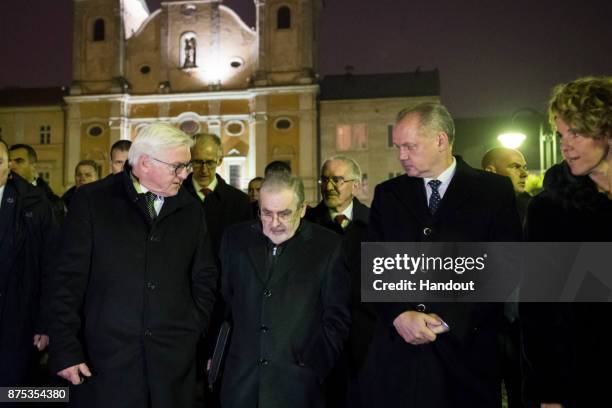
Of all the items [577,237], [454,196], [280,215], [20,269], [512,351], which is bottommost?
[512,351]

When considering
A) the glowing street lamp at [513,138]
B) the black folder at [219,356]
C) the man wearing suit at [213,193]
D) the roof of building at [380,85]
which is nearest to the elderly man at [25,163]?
the man wearing suit at [213,193]

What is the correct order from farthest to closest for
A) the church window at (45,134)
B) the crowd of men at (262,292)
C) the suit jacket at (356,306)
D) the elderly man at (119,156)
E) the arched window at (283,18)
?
the church window at (45,134) < the arched window at (283,18) < the elderly man at (119,156) < the suit jacket at (356,306) < the crowd of men at (262,292)

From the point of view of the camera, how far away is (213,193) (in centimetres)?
562

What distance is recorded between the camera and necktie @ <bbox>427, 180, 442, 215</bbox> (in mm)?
3511

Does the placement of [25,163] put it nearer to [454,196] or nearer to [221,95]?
[454,196]

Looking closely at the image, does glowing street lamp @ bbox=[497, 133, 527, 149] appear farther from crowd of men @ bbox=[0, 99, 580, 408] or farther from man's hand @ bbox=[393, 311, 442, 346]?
man's hand @ bbox=[393, 311, 442, 346]

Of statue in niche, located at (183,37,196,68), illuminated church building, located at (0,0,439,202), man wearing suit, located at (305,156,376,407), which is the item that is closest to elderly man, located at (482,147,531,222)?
man wearing suit, located at (305,156,376,407)

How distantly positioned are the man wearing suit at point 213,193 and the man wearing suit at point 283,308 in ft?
5.35

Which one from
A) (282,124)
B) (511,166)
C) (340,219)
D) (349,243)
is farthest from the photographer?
(282,124)

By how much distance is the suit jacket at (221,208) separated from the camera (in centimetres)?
548

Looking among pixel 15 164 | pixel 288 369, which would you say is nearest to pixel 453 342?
pixel 288 369

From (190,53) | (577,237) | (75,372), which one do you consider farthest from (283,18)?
(577,237)

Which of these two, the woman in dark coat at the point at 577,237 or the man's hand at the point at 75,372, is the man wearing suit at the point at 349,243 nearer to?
the woman in dark coat at the point at 577,237

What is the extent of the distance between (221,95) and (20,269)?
34.8 metres
